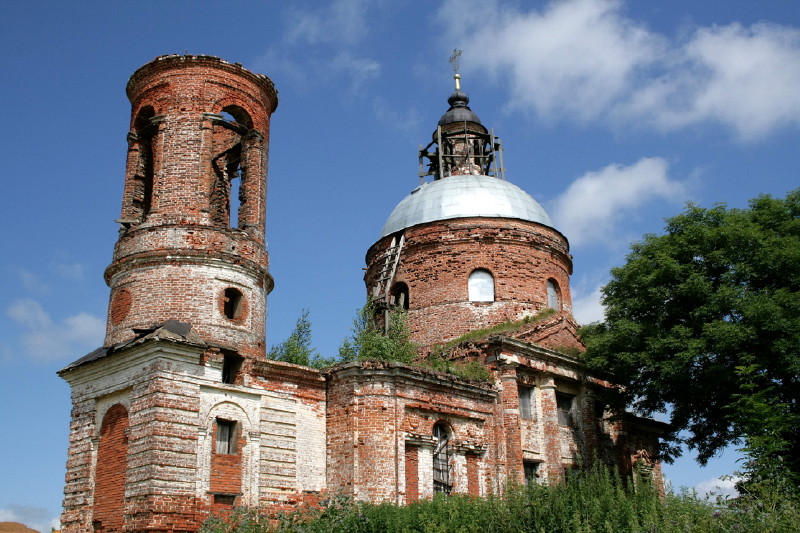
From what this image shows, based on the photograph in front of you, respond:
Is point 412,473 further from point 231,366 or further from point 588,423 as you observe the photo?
point 588,423

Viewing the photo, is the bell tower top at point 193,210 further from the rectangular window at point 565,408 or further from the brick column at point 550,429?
the rectangular window at point 565,408

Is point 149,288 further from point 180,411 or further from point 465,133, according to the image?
point 465,133

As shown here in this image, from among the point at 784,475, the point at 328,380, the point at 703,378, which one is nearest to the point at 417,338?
the point at 328,380

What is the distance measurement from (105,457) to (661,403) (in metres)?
11.8

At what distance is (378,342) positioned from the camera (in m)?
17.7

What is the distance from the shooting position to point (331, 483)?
50.1 feet

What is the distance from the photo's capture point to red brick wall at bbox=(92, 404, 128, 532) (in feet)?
44.1

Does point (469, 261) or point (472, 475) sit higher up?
point (469, 261)

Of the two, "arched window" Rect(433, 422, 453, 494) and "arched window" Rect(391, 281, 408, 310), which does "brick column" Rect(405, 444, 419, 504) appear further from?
"arched window" Rect(391, 281, 408, 310)

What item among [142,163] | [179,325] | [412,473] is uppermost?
[142,163]

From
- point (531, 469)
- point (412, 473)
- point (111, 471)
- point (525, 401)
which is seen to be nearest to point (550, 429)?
point (525, 401)

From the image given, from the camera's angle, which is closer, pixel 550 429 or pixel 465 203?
pixel 550 429

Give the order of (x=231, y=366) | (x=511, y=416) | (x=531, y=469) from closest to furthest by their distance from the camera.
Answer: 1. (x=231, y=366)
2. (x=511, y=416)
3. (x=531, y=469)

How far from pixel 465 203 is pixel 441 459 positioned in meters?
8.58
